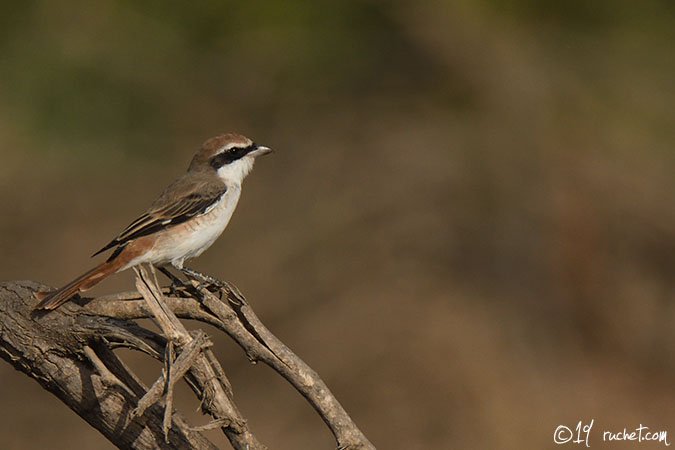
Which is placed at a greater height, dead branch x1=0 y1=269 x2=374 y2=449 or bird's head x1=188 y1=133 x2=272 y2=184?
bird's head x1=188 y1=133 x2=272 y2=184

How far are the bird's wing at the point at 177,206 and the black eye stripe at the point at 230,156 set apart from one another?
0.20 meters

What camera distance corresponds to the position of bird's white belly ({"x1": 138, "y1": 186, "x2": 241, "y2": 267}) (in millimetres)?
4685

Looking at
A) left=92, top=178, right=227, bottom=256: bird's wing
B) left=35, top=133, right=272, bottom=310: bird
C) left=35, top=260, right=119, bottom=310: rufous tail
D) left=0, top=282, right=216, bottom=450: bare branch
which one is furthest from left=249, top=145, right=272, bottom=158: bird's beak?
left=0, top=282, right=216, bottom=450: bare branch

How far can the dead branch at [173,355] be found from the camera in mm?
2760

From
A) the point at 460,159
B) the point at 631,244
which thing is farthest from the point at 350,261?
the point at 631,244

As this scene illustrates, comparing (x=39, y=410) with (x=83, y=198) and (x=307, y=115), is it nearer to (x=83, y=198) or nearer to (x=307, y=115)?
(x=83, y=198)

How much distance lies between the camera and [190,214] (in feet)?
15.6

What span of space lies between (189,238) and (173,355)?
2.04 meters

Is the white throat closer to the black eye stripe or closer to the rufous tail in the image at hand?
the black eye stripe

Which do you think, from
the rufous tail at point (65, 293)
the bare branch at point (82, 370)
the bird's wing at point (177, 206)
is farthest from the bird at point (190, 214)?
the bare branch at point (82, 370)

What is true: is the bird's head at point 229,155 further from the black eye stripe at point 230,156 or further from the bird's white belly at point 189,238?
the bird's white belly at point 189,238

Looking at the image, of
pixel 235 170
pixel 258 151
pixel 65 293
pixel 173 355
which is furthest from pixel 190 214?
pixel 173 355

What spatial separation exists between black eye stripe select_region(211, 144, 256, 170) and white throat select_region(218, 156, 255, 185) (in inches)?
0.8

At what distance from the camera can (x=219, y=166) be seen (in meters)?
5.20
